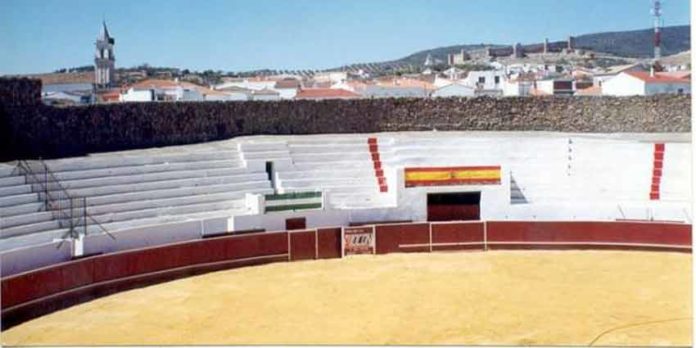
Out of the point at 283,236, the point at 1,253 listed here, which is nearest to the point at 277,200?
the point at 283,236

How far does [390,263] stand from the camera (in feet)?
46.2

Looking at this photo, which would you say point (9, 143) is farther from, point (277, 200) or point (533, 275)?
point (533, 275)

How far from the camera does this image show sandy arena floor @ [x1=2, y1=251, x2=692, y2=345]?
9.77 m

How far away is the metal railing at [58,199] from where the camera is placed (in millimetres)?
13375

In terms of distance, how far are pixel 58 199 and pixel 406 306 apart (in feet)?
18.9

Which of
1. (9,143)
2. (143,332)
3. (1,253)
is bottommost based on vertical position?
(143,332)

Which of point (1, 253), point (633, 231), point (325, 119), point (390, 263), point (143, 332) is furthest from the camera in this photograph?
point (325, 119)

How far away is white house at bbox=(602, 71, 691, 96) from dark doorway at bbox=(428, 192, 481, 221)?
844 cm

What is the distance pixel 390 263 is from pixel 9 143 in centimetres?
668

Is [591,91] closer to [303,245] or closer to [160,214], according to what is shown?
[303,245]

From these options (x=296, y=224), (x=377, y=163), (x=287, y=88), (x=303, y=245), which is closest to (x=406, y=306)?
(x=303, y=245)

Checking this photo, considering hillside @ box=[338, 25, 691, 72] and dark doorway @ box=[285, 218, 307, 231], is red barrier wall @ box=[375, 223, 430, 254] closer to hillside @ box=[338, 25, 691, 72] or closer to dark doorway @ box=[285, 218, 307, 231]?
dark doorway @ box=[285, 218, 307, 231]

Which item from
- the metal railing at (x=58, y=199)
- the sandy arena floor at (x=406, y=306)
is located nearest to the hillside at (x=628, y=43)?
the sandy arena floor at (x=406, y=306)

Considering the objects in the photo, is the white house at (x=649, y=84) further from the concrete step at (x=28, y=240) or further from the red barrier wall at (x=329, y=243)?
the concrete step at (x=28, y=240)
